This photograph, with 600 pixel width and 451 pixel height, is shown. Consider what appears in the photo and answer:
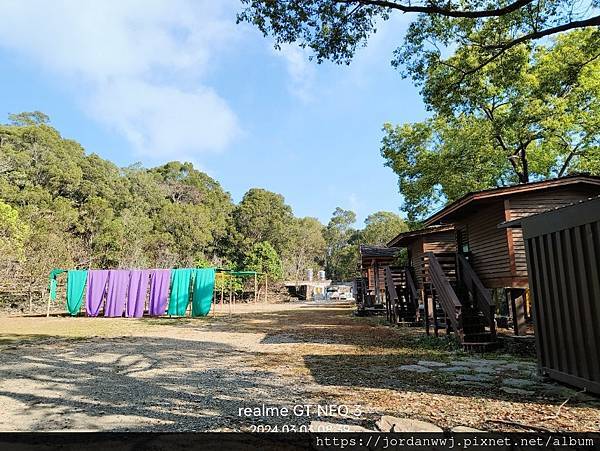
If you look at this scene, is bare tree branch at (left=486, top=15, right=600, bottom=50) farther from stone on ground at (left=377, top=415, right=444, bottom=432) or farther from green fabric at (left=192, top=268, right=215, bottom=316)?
green fabric at (left=192, top=268, right=215, bottom=316)

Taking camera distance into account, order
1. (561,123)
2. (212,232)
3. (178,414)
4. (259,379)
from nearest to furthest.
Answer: (178,414), (259,379), (561,123), (212,232)

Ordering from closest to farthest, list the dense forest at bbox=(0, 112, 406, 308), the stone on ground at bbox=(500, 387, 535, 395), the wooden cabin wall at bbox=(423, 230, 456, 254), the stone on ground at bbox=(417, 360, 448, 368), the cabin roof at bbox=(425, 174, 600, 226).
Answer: the stone on ground at bbox=(500, 387, 535, 395), the stone on ground at bbox=(417, 360, 448, 368), the cabin roof at bbox=(425, 174, 600, 226), the wooden cabin wall at bbox=(423, 230, 456, 254), the dense forest at bbox=(0, 112, 406, 308)

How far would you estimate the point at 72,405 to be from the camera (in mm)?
4184

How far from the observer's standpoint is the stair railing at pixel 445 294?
845 cm

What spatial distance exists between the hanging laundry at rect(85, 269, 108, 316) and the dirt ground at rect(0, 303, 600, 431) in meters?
11.5

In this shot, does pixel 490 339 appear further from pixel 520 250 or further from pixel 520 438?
pixel 520 438

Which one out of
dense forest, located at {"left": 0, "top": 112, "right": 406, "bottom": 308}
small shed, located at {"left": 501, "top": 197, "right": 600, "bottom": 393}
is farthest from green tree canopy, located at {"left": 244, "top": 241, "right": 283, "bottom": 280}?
small shed, located at {"left": 501, "top": 197, "right": 600, "bottom": 393}

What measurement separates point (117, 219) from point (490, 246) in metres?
27.6

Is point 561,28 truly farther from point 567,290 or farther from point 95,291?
point 95,291

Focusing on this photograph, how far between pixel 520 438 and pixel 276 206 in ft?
134

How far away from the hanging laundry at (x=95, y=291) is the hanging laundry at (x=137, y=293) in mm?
1324

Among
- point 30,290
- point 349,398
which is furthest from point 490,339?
point 30,290

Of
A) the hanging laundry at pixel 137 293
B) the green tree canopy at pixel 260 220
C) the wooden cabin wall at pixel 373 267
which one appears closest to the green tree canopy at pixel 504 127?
the wooden cabin wall at pixel 373 267

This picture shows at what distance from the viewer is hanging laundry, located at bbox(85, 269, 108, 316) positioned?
64.6 feet
